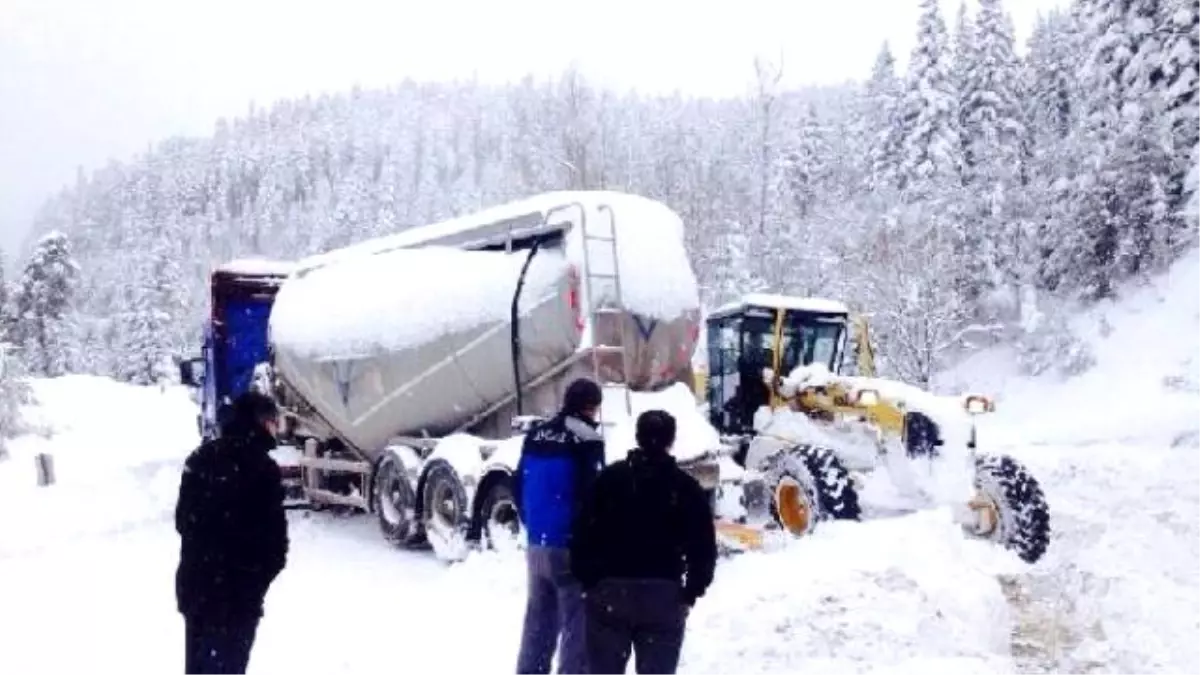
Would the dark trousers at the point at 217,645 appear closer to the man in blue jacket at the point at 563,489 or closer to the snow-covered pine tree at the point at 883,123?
the man in blue jacket at the point at 563,489

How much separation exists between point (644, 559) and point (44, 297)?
59537 mm

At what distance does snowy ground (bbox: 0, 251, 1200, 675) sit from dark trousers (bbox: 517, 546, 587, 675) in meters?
1.08

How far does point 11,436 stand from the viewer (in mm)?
27719

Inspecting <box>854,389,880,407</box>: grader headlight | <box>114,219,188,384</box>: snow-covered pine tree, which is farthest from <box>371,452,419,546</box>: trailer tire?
<box>114,219,188,384</box>: snow-covered pine tree

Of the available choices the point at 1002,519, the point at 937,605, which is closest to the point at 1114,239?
the point at 1002,519

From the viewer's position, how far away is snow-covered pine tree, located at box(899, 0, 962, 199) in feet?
145

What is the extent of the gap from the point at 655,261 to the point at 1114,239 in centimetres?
2949

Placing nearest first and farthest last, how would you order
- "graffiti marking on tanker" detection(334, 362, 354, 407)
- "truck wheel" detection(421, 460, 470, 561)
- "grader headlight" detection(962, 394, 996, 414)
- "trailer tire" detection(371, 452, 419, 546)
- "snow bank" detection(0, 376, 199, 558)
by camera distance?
"truck wheel" detection(421, 460, 470, 561) → "grader headlight" detection(962, 394, 996, 414) → "trailer tire" detection(371, 452, 419, 546) → "graffiti marking on tanker" detection(334, 362, 354, 407) → "snow bank" detection(0, 376, 199, 558)

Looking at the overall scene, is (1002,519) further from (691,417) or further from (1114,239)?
(1114,239)

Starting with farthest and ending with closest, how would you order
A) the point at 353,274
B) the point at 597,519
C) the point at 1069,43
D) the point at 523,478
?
the point at 1069,43 < the point at 353,274 < the point at 523,478 < the point at 597,519

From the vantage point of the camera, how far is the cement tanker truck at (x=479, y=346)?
11.1 meters

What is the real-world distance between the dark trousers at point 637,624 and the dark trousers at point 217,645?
1.84m

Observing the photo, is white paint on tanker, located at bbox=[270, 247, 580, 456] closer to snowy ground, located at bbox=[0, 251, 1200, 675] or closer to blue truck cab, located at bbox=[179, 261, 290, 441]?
snowy ground, located at bbox=[0, 251, 1200, 675]

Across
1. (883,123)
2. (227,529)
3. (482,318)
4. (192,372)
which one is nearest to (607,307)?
(482,318)
